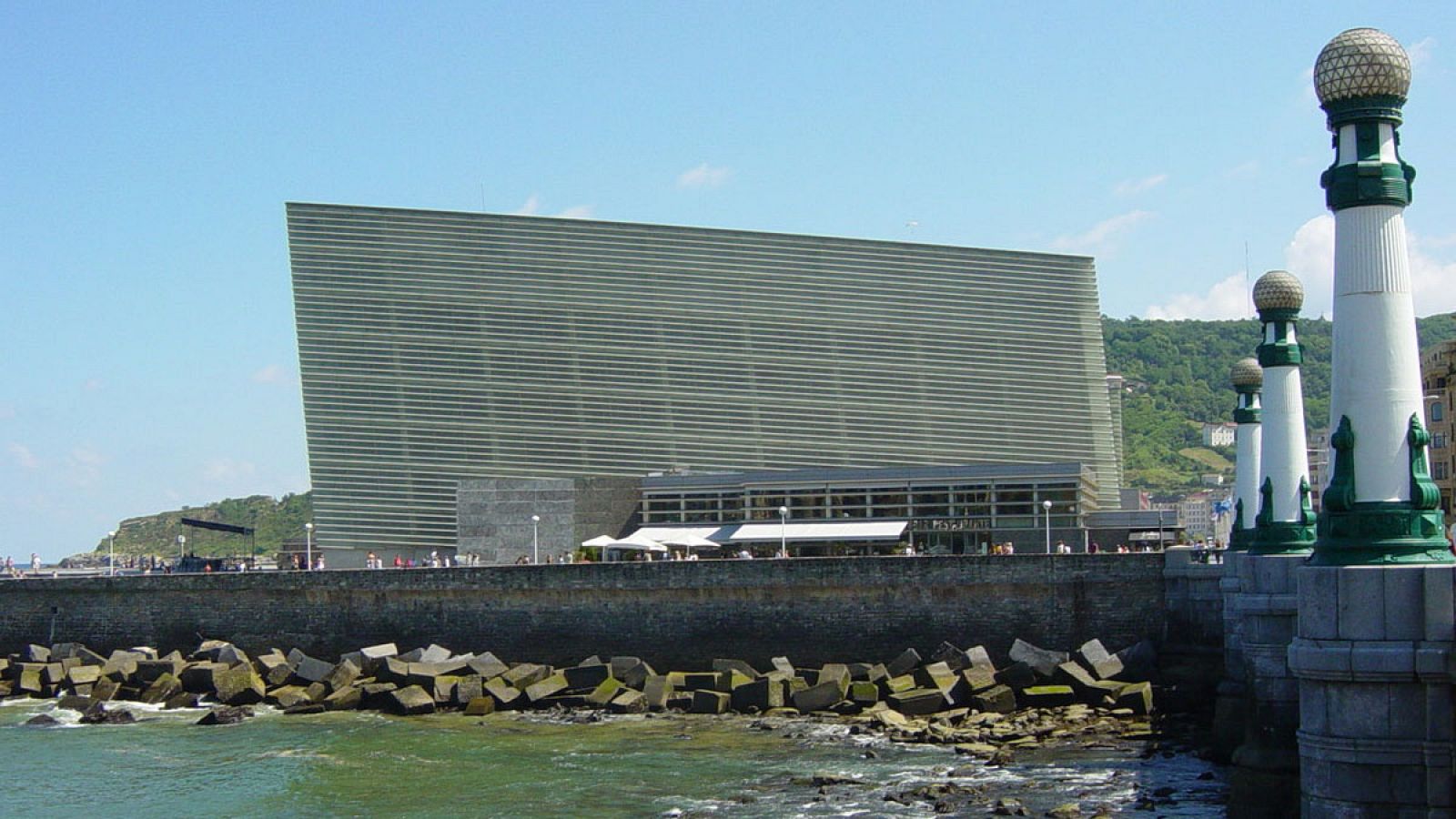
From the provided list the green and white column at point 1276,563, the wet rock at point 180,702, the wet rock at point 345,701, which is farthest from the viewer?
the wet rock at point 180,702

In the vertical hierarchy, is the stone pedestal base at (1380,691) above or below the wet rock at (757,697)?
above

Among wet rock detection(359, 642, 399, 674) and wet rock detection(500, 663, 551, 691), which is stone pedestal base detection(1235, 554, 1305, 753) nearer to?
wet rock detection(500, 663, 551, 691)

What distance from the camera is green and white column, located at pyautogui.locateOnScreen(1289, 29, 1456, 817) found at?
1045cm

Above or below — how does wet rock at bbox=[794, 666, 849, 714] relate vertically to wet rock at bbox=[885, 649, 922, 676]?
below

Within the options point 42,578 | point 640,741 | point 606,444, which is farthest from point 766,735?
point 606,444

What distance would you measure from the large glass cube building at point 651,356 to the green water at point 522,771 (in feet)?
135

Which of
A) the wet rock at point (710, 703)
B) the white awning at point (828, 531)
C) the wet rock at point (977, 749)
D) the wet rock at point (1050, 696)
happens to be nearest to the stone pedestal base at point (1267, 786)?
the wet rock at point (977, 749)

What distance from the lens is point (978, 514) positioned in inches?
2539

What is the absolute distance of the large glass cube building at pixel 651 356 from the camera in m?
77.4

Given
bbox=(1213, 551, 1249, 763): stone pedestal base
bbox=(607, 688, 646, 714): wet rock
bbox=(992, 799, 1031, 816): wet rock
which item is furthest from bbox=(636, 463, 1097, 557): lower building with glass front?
bbox=(992, 799, 1031, 816): wet rock

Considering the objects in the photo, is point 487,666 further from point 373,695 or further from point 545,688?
point 373,695

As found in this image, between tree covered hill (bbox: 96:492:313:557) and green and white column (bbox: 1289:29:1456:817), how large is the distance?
158476mm

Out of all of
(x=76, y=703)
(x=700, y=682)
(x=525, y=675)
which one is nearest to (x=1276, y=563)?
(x=700, y=682)

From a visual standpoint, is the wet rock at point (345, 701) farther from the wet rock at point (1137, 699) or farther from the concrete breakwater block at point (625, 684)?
the wet rock at point (1137, 699)
